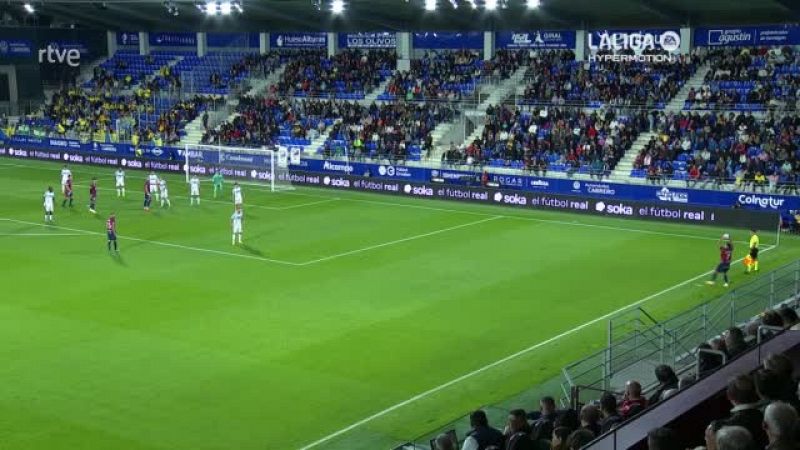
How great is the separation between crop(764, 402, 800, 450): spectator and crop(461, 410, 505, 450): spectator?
5.10 m

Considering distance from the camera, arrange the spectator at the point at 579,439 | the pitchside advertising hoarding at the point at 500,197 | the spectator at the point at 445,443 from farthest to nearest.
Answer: the pitchside advertising hoarding at the point at 500,197 → the spectator at the point at 445,443 → the spectator at the point at 579,439

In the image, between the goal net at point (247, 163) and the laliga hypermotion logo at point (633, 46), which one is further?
the goal net at point (247, 163)

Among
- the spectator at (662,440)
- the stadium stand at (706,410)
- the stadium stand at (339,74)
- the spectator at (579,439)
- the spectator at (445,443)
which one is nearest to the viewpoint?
the spectator at (662,440)

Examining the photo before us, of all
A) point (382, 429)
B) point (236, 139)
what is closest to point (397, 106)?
point (236, 139)

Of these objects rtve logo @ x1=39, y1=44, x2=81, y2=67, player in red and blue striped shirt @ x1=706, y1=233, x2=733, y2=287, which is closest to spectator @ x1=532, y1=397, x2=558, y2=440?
player in red and blue striped shirt @ x1=706, y1=233, x2=733, y2=287

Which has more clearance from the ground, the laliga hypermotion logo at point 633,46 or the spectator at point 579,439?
the laliga hypermotion logo at point 633,46

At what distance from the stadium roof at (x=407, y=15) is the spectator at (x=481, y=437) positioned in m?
38.5

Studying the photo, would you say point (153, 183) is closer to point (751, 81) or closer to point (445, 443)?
point (751, 81)

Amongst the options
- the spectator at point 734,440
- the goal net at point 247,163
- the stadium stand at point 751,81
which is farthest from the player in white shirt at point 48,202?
the spectator at point 734,440

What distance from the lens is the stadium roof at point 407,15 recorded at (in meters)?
50.1

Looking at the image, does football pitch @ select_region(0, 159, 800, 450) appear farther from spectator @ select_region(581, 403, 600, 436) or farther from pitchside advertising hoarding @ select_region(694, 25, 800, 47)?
pitchside advertising hoarding @ select_region(694, 25, 800, 47)

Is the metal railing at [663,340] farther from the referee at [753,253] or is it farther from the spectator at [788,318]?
the referee at [753,253]

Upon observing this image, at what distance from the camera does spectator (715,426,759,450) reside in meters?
6.25

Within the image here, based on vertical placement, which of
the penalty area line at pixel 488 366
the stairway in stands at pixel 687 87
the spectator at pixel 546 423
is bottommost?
the penalty area line at pixel 488 366
